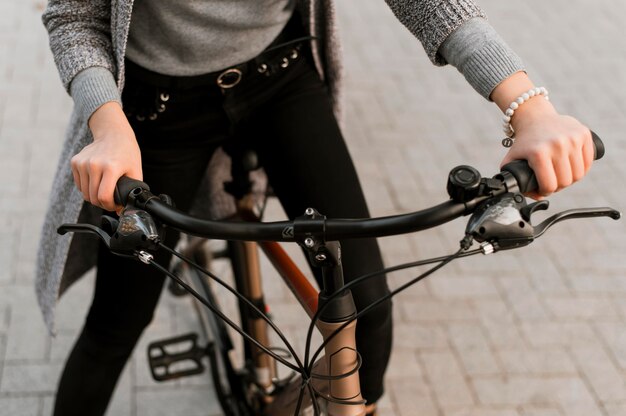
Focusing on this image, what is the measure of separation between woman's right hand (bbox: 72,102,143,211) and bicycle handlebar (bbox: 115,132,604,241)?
43mm

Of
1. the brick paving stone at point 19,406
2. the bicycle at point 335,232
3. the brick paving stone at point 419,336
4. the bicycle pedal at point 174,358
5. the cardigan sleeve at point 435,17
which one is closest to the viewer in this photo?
the bicycle at point 335,232

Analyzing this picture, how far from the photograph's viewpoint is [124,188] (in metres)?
1.34

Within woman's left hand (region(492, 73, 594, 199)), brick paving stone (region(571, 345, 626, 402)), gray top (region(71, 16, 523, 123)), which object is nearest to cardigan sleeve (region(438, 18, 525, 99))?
gray top (region(71, 16, 523, 123))

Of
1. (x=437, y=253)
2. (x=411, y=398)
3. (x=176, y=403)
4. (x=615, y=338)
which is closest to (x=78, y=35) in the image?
(x=176, y=403)

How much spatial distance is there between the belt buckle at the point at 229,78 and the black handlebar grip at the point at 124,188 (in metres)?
0.54

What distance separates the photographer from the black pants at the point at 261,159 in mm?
1842

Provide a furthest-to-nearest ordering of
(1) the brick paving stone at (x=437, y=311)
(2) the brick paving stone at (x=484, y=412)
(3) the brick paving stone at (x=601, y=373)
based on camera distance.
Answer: (1) the brick paving stone at (x=437, y=311)
(3) the brick paving stone at (x=601, y=373)
(2) the brick paving stone at (x=484, y=412)

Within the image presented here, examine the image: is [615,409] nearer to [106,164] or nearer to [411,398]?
[411,398]

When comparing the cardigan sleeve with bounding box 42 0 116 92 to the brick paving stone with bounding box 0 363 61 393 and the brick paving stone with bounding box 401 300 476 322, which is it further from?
the brick paving stone with bounding box 401 300 476 322

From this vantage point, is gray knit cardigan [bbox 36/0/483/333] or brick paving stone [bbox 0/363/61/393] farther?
brick paving stone [bbox 0/363/61/393]

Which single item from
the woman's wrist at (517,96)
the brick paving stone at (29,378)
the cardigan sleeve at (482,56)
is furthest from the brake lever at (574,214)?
the brick paving stone at (29,378)

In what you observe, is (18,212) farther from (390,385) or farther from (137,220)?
(137,220)

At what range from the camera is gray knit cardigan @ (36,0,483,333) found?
64.5 inches

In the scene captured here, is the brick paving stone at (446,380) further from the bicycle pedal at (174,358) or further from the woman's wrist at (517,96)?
the woman's wrist at (517,96)
